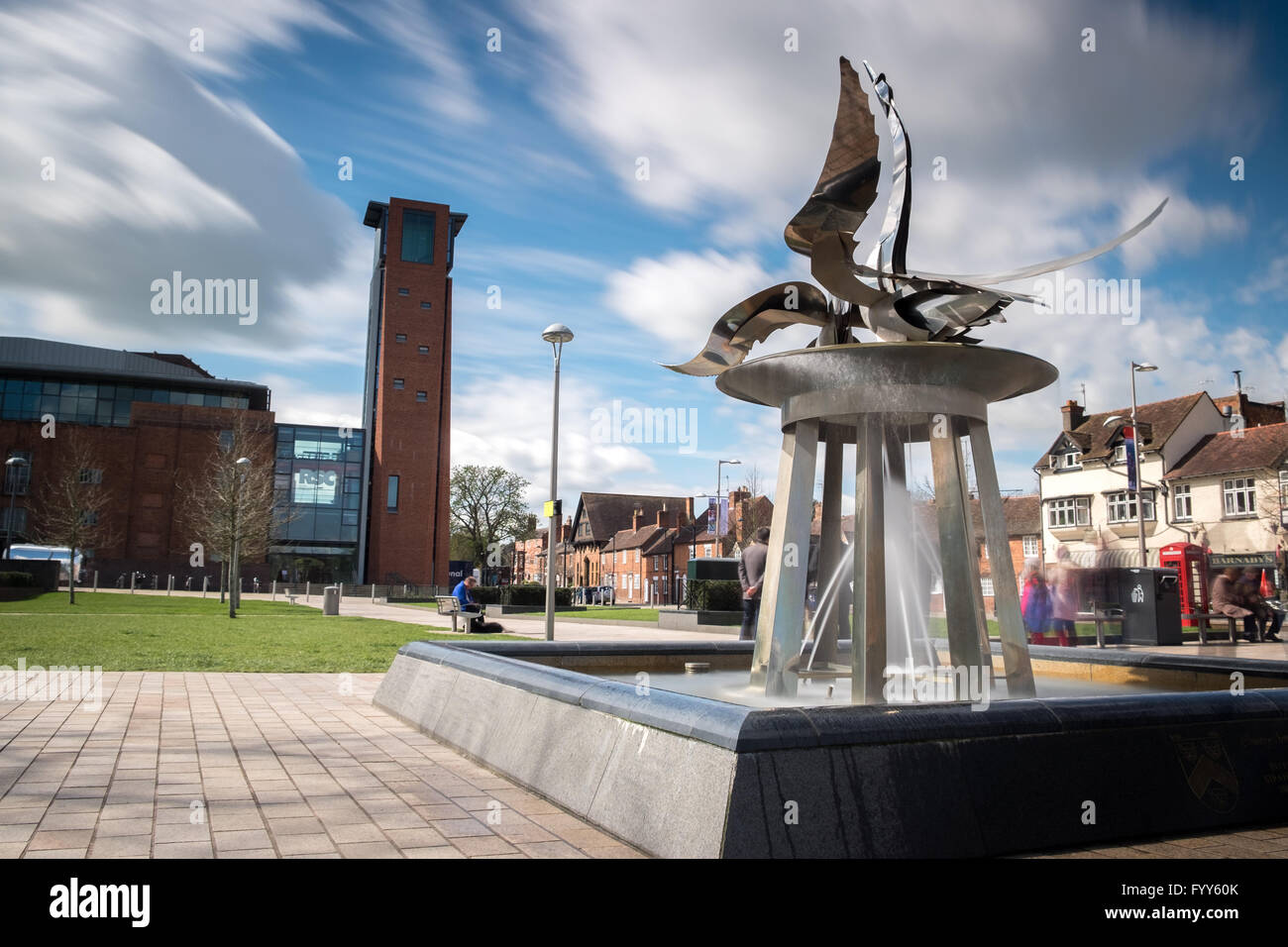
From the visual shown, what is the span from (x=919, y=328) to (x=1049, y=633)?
1328 cm

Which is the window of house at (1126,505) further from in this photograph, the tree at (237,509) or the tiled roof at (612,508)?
the tiled roof at (612,508)

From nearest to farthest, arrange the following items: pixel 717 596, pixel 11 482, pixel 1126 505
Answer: pixel 717 596 → pixel 1126 505 → pixel 11 482

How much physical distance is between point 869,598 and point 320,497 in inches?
2549

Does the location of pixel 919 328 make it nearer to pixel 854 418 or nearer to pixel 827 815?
pixel 854 418

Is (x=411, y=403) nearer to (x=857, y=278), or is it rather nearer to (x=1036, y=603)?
(x=1036, y=603)

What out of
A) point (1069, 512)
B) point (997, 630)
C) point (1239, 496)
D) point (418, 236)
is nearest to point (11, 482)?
point (418, 236)

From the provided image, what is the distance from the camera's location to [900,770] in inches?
171

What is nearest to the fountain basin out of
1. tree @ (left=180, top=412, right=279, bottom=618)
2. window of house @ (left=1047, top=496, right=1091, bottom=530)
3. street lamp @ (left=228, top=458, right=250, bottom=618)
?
street lamp @ (left=228, top=458, right=250, bottom=618)

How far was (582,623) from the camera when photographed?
28234 millimetres

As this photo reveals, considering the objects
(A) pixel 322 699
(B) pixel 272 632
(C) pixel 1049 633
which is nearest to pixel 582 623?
(B) pixel 272 632

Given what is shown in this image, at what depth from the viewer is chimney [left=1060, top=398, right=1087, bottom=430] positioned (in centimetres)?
5588

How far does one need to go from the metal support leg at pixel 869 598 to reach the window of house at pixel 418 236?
210 ft

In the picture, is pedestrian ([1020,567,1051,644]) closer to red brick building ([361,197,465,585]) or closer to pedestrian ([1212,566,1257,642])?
pedestrian ([1212,566,1257,642])

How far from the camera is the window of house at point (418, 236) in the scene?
66688mm
